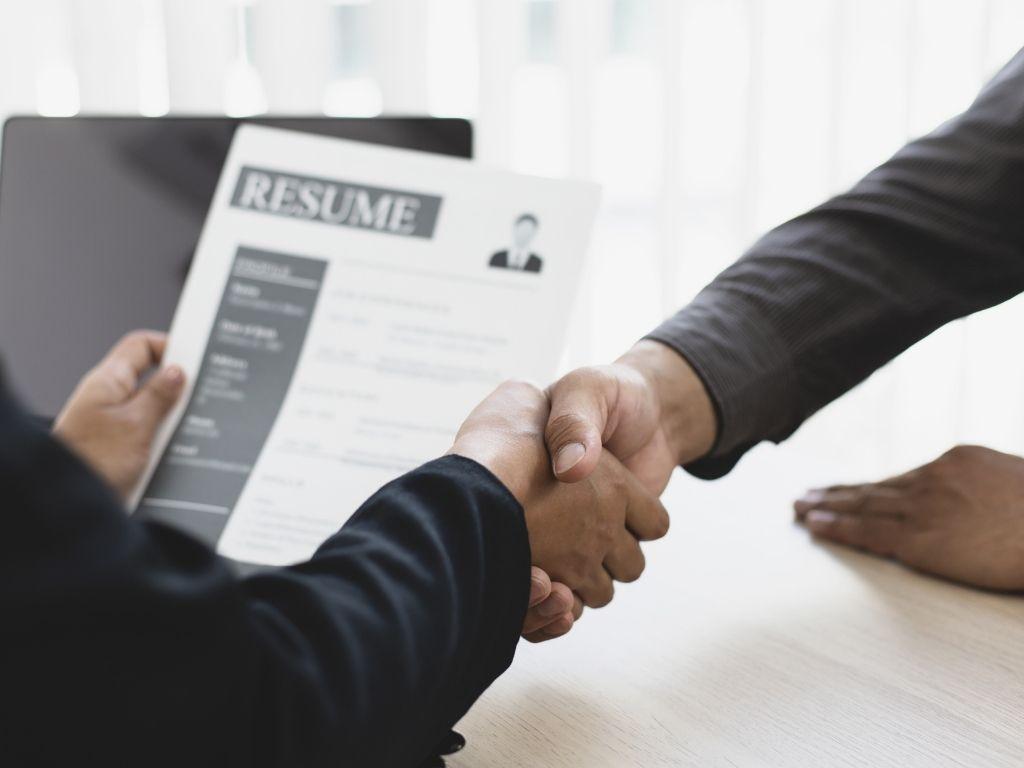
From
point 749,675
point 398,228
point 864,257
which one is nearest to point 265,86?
point 398,228

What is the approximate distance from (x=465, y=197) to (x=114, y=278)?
35 cm

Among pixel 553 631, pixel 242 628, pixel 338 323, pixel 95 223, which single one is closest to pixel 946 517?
pixel 553 631

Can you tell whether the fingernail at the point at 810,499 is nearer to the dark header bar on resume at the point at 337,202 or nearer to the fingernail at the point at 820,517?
the fingernail at the point at 820,517

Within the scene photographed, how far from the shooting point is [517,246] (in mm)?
842

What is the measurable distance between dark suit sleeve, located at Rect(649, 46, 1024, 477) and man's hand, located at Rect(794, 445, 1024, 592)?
105 mm

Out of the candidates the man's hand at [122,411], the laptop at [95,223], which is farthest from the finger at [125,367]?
the laptop at [95,223]

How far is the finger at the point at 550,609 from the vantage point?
665 millimetres

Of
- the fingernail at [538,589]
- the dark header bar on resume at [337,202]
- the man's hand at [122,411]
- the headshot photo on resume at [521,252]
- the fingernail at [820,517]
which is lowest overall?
the fingernail at [820,517]

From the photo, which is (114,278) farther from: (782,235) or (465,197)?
(782,235)

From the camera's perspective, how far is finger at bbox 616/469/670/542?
80cm

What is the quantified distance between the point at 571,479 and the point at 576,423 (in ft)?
0.15

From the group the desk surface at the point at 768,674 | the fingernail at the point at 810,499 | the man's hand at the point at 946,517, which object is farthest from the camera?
the fingernail at the point at 810,499

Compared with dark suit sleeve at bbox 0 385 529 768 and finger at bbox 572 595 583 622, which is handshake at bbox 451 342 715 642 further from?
dark suit sleeve at bbox 0 385 529 768

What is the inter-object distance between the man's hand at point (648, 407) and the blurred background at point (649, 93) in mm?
995
